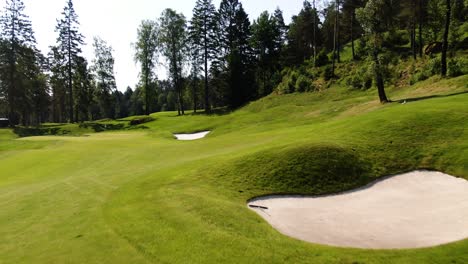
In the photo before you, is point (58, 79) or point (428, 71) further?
point (58, 79)

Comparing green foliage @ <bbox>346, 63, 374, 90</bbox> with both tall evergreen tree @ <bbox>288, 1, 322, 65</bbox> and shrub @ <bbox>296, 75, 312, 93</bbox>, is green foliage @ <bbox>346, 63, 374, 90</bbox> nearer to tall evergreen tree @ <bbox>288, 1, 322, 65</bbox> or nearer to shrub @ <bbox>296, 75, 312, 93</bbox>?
shrub @ <bbox>296, 75, 312, 93</bbox>

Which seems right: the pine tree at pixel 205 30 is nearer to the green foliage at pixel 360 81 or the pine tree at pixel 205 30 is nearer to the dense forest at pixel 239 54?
the dense forest at pixel 239 54

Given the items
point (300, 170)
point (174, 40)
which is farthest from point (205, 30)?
point (300, 170)

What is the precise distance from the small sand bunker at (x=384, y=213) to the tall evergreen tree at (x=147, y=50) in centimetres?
5936

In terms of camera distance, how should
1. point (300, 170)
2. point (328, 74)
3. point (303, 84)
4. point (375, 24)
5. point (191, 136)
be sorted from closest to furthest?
point (300, 170)
point (375, 24)
point (191, 136)
point (328, 74)
point (303, 84)

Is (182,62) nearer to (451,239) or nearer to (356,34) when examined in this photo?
(356,34)

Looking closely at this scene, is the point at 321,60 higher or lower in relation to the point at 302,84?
higher

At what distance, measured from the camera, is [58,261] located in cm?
858

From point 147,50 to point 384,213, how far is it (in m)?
63.2

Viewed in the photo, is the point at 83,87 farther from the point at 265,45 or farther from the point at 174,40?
the point at 265,45

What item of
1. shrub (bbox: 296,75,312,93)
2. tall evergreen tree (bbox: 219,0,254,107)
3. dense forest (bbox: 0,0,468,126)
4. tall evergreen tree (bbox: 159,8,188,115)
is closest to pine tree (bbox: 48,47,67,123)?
dense forest (bbox: 0,0,468,126)

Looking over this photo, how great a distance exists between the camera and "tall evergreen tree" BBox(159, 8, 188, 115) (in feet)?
220

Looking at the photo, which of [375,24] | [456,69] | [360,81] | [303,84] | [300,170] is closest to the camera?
[300,170]

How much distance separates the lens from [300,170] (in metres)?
16.2
